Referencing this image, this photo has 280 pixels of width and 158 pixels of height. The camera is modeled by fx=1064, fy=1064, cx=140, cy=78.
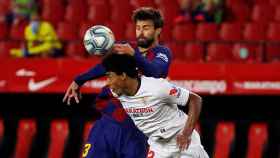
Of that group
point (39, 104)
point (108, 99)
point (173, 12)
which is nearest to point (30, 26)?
point (39, 104)

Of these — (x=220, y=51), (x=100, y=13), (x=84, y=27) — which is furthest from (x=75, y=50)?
(x=220, y=51)

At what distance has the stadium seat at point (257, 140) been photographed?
13.7 m

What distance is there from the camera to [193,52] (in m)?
13.7

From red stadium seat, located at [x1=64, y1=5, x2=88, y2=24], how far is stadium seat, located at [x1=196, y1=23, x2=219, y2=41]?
191 centimetres

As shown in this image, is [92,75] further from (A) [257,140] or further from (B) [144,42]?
(A) [257,140]

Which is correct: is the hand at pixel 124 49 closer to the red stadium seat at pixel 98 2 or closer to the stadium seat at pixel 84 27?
the stadium seat at pixel 84 27

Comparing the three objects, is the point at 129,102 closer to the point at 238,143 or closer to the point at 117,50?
the point at 117,50

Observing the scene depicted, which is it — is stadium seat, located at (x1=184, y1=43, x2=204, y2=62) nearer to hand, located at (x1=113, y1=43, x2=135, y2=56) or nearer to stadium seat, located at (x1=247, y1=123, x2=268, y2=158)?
stadium seat, located at (x1=247, y1=123, x2=268, y2=158)

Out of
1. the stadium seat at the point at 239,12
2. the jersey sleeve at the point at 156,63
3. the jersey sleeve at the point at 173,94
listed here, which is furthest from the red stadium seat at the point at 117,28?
the jersey sleeve at the point at 173,94

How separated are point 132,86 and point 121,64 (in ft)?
0.75

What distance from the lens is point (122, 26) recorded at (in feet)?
47.2

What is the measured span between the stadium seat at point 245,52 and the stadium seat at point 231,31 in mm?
468

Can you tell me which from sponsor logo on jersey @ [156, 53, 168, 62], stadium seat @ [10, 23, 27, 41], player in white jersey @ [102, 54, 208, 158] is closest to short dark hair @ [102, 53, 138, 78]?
player in white jersey @ [102, 54, 208, 158]

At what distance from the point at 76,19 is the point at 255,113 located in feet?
9.69
